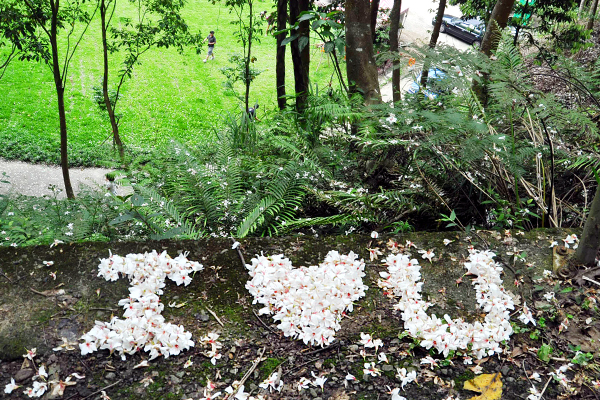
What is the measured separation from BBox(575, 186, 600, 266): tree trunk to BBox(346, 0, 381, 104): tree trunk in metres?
2.53

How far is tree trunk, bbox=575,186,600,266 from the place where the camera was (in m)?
1.85

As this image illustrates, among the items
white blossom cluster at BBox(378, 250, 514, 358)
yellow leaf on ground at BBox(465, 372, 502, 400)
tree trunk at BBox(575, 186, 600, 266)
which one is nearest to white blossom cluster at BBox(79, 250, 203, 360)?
white blossom cluster at BBox(378, 250, 514, 358)

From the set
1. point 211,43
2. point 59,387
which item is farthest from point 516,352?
point 211,43

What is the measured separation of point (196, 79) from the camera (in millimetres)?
14641

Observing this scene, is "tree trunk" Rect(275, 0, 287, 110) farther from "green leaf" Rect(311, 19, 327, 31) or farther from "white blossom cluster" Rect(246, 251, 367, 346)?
"white blossom cluster" Rect(246, 251, 367, 346)

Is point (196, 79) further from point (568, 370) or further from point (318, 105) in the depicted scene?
point (568, 370)

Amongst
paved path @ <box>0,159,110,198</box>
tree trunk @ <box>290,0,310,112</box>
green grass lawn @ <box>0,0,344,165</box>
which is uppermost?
tree trunk @ <box>290,0,310,112</box>

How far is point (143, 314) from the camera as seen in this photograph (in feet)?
5.88

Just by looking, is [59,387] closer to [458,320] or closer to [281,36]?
[458,320]

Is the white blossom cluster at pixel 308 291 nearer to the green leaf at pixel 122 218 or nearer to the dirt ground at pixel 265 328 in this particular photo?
the dirt ground at pixel 265 328

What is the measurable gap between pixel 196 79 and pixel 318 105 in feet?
38.3

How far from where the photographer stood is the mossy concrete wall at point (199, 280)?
1.76m

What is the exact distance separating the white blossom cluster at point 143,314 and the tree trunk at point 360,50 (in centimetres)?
283

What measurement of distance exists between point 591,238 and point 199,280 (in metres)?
1.77
